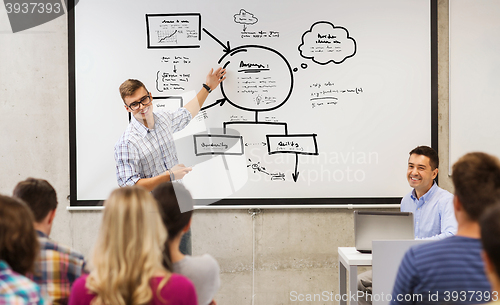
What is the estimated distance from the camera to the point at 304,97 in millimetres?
3123

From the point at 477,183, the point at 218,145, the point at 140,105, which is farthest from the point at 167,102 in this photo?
the point at 477,183

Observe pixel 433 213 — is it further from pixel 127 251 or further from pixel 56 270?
pixel 56 270

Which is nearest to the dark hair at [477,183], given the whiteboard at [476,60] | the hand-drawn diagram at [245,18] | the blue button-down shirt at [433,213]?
the blue button-down shirt at [433,213]

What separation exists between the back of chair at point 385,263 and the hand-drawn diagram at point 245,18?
1.98 m

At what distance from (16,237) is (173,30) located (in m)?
2.33

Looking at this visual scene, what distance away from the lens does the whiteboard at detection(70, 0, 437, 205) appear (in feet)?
10.2

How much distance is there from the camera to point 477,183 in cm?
124

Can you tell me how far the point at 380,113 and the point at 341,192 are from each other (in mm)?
707

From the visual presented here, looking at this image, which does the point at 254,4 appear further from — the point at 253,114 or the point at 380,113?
the point at 380,113

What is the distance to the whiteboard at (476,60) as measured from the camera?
3.12 metres

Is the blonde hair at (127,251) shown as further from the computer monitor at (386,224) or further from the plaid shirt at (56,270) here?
the computer monitor at (386,224)

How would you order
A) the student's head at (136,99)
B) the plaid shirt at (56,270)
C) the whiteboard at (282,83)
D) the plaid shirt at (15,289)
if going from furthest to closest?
1. the whiteboard at (282,83)
2. the student's head at (136,99)
3. the plaid shirt at (56,270)
4. the plaid shirt at (15,289)

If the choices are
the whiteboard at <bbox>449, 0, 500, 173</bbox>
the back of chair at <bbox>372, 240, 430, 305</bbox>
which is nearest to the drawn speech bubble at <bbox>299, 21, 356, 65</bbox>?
the whiteboard at <bbox>449, 0, 500, 173</bbox>

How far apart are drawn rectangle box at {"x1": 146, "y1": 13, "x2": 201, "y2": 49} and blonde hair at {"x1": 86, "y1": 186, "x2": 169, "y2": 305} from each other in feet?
7.11
